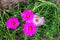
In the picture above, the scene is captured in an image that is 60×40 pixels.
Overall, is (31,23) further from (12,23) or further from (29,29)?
(12,23)

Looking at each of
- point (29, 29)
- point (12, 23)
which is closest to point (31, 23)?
point (29, 29)

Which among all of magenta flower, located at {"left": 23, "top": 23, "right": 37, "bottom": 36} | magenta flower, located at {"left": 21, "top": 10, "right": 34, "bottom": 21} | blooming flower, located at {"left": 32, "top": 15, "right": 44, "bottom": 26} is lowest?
magenta flower, located at {"left": 23, "top": 23, "right": 37, "bottom": 36}

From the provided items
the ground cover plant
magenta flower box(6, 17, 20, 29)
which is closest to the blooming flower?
the ground cover plant

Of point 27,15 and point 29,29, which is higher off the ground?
point 27,15

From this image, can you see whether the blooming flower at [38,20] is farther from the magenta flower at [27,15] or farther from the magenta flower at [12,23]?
the magenta flower at [12,23]

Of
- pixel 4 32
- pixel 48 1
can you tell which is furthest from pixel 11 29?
pixel 48 1

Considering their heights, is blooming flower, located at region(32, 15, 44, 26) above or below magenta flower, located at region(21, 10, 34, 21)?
below

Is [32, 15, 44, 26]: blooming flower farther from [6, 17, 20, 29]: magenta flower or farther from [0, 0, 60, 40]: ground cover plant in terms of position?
[6, 17, 20, 29]: magenta flower

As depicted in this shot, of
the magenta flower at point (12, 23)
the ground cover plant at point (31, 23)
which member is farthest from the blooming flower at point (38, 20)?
the magenta flower at point (12, 23)
